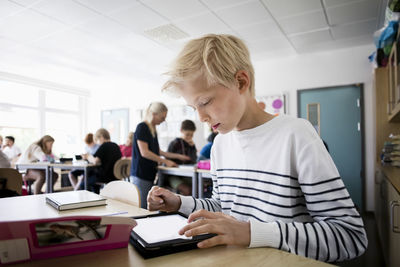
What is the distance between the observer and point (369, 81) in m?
4.10

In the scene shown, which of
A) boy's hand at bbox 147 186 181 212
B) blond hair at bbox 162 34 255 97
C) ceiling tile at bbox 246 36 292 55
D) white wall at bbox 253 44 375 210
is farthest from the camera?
white wall at bbox 253 44 375 210

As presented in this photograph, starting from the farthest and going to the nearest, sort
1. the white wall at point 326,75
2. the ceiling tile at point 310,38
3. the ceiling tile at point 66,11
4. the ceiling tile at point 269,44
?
the white wall at point 326,75 → the ceiling tile at point 269,44 → the ceiling tile at point 310,38 → the ceiling tile at point 66,11

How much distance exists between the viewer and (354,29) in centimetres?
361

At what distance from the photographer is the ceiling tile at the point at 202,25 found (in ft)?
10.6

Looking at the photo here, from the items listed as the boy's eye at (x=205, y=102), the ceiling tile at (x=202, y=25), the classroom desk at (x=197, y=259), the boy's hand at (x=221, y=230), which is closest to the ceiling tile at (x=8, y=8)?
the ceiling tile at (x=202, y=25)

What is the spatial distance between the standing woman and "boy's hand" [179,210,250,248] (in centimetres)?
217

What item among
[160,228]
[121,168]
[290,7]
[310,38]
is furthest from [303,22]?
[160,228]

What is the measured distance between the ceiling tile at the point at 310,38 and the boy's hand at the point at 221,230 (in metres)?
3.78

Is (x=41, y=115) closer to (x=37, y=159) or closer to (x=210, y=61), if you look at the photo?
(x=37, y=159)

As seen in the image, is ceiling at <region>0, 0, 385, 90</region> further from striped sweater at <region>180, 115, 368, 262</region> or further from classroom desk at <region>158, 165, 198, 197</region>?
striped sweater at <region>180, 115, 368, 262</region>

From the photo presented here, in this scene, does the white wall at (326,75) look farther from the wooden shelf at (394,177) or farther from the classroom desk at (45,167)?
the classroom desk at (45,167)

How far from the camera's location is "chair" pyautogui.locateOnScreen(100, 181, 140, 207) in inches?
49.8

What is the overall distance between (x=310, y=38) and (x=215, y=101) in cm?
372

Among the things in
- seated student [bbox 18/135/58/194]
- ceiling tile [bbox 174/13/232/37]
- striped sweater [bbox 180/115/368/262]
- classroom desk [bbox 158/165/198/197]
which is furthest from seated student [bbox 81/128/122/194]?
striped sweater [bbox 180/115/368/262]
